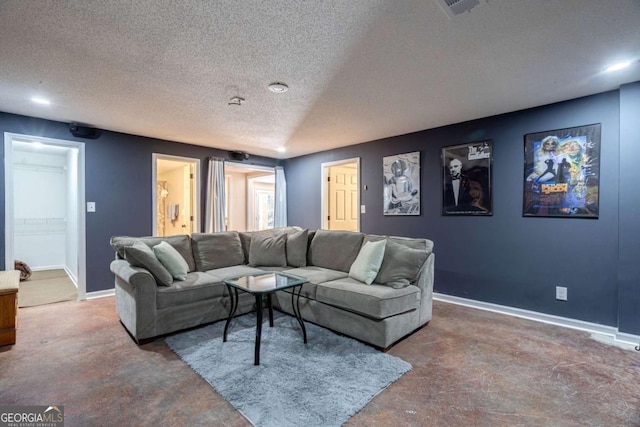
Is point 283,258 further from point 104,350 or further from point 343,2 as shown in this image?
point 343,2

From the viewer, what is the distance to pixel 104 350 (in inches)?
97.9

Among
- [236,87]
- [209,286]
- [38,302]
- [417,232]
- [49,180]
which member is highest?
[236,87]

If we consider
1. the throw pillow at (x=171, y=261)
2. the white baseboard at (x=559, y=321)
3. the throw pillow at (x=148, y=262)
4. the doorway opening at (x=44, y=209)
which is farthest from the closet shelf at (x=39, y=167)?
the white baseboard at (x=559, y=321)

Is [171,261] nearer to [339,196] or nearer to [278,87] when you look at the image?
[278,87]

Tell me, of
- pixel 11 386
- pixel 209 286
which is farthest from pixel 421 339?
pixel 11 386

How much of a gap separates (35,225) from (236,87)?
5.97 m

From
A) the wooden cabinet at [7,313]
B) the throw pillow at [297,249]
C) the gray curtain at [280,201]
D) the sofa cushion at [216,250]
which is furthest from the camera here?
the gray curtain at [280,201]

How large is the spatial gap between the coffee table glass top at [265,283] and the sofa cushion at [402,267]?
77 centimetres

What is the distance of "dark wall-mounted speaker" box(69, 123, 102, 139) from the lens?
382 centimetres

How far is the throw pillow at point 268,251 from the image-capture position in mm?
3790

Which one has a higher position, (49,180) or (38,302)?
(49,180)

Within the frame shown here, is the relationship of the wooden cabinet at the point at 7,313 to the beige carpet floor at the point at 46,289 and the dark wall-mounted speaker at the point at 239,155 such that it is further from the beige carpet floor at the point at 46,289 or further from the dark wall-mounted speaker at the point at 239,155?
the dark wall-mounted speaker at the point at 239,155

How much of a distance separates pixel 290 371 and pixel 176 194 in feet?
16.1

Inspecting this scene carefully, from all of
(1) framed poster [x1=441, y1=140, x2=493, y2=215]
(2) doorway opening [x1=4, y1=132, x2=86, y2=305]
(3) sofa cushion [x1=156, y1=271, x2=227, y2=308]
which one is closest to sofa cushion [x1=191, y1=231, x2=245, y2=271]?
(3) sofa cushion [x1=156, y1=271, x2=227, y2=308]
